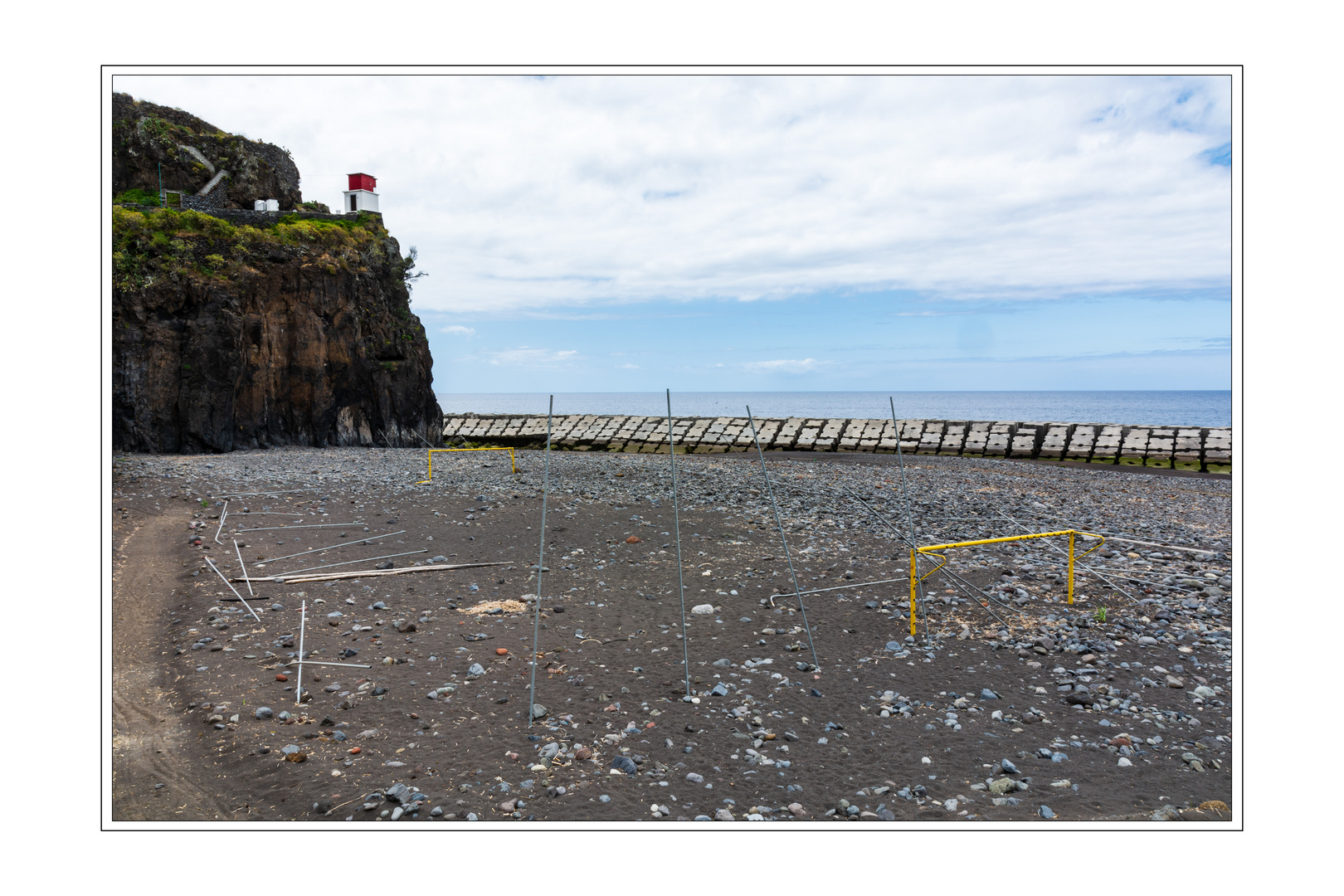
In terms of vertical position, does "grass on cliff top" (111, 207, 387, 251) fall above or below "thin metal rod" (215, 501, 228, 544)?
above

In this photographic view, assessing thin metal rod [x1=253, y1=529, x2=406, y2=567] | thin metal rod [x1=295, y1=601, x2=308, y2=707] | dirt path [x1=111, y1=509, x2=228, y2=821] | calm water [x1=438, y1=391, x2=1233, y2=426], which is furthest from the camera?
calm water [x1=438, y1=391, x2=1233, y2=426]

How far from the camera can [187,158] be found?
1124 inches

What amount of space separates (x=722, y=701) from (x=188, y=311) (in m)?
25.9

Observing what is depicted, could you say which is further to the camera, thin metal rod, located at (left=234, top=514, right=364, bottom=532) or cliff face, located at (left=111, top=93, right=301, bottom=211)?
cliff face, located at (left=111, top=93, right=301, bottom=211)

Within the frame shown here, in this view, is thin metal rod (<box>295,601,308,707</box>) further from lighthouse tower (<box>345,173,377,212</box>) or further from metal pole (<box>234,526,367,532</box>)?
lighthouse tower (<box>345,173,377,212</box>)

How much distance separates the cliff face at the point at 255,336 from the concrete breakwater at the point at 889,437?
7674 millimetres

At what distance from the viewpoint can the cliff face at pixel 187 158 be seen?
27250 mm

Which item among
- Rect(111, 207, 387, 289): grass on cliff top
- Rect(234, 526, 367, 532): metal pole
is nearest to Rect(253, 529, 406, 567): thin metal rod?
Rect(234, 526, 367, 532): metal pole

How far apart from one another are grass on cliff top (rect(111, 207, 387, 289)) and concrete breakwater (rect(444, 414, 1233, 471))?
12650 mm

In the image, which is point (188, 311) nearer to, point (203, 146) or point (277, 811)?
point (203, 146)

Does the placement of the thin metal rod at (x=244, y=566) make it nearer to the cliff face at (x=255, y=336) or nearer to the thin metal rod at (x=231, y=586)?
the thin metal rod at (x=231, y=586)

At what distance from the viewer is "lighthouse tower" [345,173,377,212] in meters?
31.6

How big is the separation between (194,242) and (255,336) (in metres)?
3.72

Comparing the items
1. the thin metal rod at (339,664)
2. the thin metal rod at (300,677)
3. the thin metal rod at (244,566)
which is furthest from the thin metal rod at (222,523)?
the thin metal rod at (339,664)
